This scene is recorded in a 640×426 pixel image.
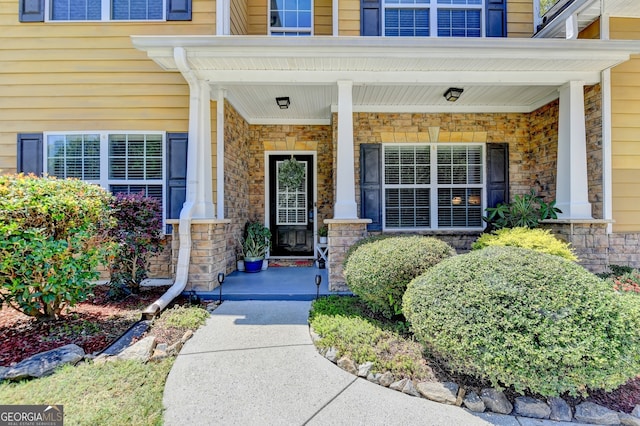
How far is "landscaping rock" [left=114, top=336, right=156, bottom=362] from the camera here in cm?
258

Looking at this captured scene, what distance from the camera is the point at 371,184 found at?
5.87 m

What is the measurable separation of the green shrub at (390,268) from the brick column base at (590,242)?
89.3 inches

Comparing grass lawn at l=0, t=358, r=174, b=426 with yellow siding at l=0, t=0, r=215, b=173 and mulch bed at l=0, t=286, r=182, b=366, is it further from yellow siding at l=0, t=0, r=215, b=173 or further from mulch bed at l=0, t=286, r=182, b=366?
yellow siding at l=0, t=0, r=215, b=173

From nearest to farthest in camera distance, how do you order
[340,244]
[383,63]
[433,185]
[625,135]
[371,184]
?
[383,63] < [340,244] < [625,135] < [371,184] < [433,185]

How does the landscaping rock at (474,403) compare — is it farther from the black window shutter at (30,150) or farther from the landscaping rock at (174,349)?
the black window shutter at (30,150)

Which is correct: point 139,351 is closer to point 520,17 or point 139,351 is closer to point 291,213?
point 291,213

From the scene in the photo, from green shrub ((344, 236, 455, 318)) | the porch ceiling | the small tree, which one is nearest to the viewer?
green shrub ((344, 236, 455, 318))

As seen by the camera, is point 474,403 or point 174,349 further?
point 174,349

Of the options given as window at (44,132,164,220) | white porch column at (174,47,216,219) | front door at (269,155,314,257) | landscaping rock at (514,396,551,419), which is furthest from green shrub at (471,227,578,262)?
window at (44,132,164,220)

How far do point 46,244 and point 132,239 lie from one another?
1.10m

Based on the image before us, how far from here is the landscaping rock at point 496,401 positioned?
6.75 feet

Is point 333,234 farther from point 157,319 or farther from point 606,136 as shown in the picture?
point 606,136

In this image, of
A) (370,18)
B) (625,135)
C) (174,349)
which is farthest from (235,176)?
(625,135)

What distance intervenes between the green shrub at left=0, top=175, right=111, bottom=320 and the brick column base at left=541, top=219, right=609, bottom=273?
5871 mm
